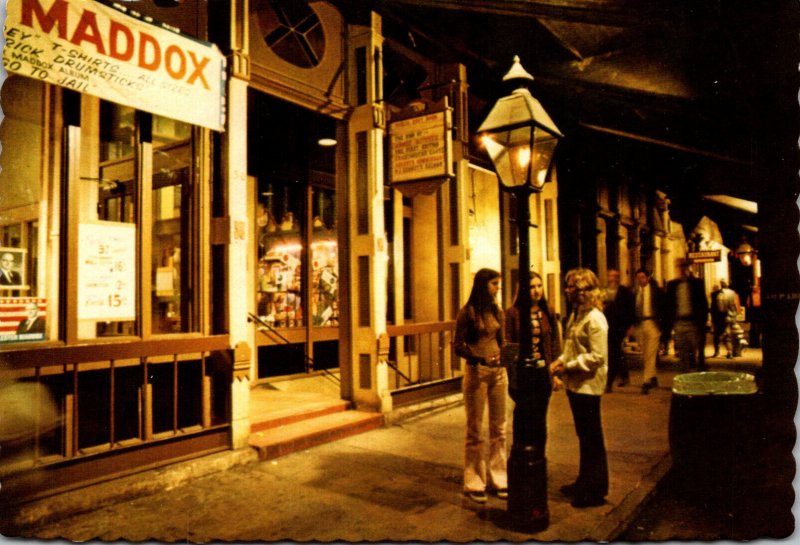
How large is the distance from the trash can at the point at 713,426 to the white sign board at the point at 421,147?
4.05 meters

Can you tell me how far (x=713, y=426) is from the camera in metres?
4.70

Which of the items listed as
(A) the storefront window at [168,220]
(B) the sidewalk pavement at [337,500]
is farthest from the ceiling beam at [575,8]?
(B) the sidewalk pavement at [337,500]

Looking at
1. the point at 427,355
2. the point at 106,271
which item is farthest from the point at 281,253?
the point at 106,271

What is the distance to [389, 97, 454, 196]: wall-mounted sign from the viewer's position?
7434 millimetres

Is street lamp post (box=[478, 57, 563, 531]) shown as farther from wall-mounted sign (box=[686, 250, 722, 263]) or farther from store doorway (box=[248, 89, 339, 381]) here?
wall-mounted sign (box=[686, 250, 722, 263])

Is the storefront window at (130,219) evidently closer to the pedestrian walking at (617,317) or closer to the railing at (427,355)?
the railing at (427,355)

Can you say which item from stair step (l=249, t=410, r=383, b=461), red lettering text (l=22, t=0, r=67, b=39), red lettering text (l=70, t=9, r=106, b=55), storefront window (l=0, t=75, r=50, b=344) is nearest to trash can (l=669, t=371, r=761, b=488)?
stair step (l=249, t=410, r=383, b=461)

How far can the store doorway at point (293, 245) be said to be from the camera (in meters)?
9.21

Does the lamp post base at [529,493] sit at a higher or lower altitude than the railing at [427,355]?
lower

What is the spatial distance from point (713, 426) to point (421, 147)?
4.86 meters

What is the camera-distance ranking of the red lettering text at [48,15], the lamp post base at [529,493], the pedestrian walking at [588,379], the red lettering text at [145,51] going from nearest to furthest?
the lamp post base at [529,493], the red lettering text at [48,15], the pedestrian walking at [588,379], the red lettering text at [145,51]

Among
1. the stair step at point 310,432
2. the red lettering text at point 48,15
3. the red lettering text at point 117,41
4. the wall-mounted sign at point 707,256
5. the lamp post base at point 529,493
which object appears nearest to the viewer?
the lamp post base at point 529,493

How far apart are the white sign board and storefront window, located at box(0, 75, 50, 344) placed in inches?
173

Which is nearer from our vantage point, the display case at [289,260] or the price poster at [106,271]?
the price poster at [106,271]
